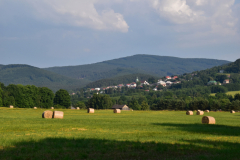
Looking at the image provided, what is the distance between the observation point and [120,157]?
503 inches

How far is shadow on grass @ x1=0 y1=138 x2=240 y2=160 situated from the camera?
12883 millimetres

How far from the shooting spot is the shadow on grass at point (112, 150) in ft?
42.3

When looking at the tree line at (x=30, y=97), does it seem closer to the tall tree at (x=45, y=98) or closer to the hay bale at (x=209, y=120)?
the tall tree at (x=45, y=98)

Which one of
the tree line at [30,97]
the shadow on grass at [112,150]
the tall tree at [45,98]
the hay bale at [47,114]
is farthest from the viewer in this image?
the tall tree at [45,98]

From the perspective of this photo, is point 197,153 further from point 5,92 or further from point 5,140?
point 5,92

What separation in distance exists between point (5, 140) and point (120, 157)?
294 inches

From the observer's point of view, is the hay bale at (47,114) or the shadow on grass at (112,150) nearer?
the shadow on grass at (112,150)

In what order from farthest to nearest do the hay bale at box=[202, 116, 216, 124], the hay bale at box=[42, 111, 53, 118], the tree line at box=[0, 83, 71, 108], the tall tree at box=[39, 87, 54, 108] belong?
the tall tree at box=[39, 87, 54, 108], the tree line at box=[0, 83, 71, 108], the hay bale at box=[42, 111, 53, 118], the hay bale at box=[202, 116, 216, 124]

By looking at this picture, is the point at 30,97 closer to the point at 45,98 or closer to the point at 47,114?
the point at 45,98

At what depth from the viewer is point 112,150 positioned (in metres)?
14.2

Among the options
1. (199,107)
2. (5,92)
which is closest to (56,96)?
(5,92)

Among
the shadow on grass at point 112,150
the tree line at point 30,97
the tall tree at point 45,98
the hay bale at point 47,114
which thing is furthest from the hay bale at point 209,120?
the tall tree at point 45,98

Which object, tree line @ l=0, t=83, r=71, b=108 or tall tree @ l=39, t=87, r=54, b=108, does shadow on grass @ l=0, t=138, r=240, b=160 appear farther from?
tall tree @ l=39, t=87, r=54, b=108

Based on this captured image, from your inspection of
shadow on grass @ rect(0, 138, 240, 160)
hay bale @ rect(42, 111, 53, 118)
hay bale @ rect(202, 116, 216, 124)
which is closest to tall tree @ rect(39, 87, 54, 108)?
hay bale @ rect(42, 111, 53, 118)
